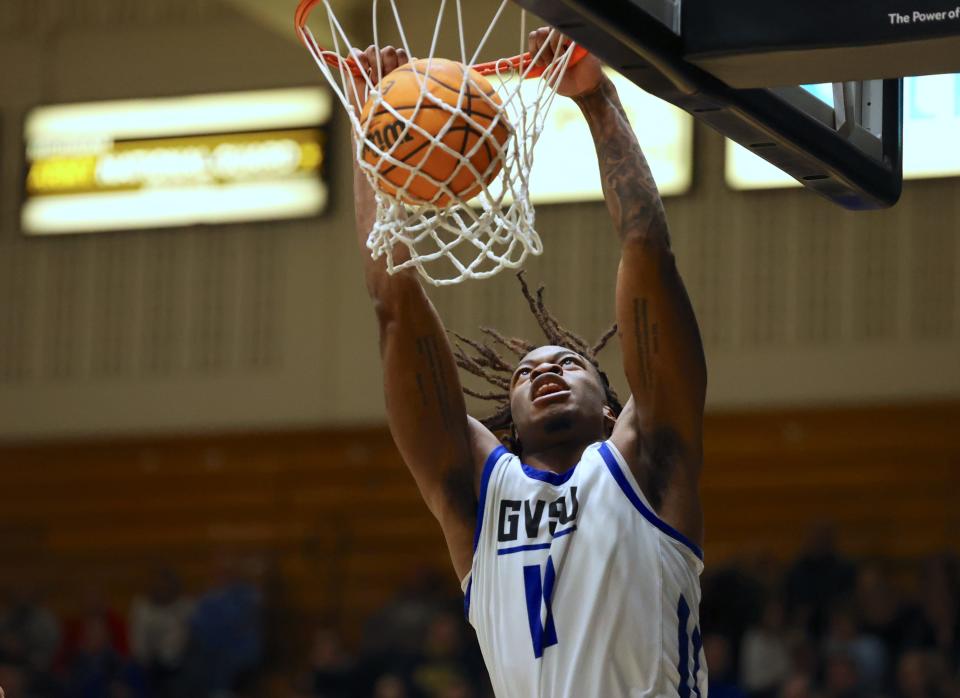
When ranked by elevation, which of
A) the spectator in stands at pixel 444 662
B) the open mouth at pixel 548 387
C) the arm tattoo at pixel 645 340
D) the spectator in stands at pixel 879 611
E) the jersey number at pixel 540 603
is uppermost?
the arm tattoo at pixel 645 340

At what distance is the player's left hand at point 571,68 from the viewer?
494 cm

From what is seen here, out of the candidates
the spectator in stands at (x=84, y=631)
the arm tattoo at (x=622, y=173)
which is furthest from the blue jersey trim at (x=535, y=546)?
the spectator in stands at (x=84, y=631)

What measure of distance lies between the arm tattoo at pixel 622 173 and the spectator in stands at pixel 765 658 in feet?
20.6

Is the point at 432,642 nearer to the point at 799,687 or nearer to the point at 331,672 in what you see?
the point at 331,672

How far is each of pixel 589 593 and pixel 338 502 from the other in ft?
33.2

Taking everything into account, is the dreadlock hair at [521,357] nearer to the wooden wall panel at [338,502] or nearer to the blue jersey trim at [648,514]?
the blue jersey trim at [648,514]

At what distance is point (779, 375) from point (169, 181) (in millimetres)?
5403

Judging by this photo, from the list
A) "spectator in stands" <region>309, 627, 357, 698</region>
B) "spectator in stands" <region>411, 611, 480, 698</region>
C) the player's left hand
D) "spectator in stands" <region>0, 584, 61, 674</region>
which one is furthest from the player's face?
"spectator in stands" <region>0, 584, 61, 674</region>

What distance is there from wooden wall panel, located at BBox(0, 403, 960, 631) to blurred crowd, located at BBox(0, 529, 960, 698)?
0.49 meters

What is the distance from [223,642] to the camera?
1303cm

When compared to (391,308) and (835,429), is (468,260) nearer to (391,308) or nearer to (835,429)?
(835,429)

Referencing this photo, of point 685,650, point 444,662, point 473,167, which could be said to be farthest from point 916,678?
point 473,167

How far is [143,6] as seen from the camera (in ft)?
48.7

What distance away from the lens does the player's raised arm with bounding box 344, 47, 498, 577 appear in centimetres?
499
